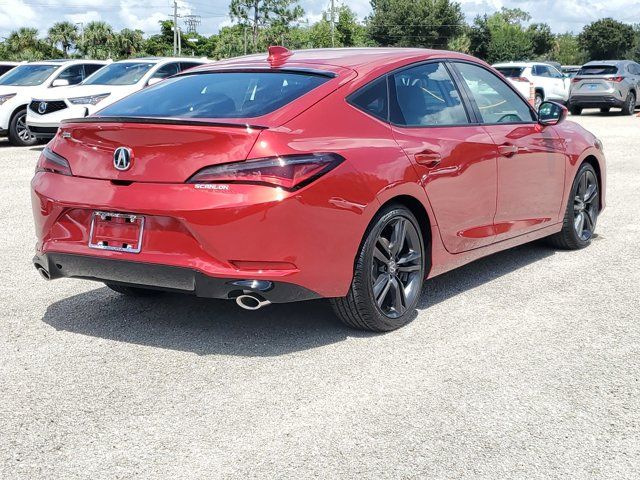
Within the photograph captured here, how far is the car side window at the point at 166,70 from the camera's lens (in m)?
17.2

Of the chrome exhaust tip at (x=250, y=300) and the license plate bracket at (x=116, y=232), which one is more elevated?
the license plate bracket at (x=116, y=232)

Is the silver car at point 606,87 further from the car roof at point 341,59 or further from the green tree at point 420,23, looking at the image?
the green tree at point 420,23

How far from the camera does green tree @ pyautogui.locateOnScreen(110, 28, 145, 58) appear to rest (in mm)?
78438

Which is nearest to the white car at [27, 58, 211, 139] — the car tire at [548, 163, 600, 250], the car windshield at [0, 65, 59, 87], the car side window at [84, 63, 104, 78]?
the car windshield at [0, 65, 59, 87]

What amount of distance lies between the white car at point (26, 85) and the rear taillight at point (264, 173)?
13385 millimetres

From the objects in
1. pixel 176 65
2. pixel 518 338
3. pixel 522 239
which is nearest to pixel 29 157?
pixel 176 65

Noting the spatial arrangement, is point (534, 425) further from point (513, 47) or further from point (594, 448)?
point (513, 47)

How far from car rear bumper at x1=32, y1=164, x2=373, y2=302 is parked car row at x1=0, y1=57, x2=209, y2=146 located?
38.6 feet

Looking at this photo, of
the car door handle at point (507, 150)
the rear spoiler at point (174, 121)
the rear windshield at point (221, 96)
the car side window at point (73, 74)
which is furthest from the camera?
the car side window at point (73, 74)

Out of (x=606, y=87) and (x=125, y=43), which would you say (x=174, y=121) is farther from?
(x=125, y=43)

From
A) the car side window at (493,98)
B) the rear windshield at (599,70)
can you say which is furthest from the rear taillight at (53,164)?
the rear windshield at (599,70)

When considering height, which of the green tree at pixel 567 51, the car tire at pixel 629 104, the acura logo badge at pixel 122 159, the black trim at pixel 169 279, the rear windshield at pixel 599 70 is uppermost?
the acura logo badge at pixel 122 159

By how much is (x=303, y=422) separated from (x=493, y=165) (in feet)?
8.54

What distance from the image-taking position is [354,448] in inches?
134
